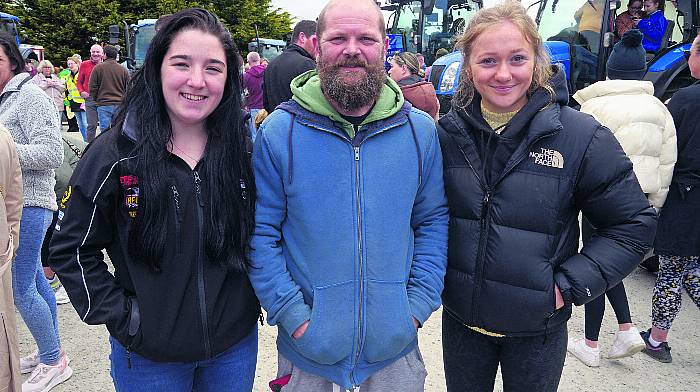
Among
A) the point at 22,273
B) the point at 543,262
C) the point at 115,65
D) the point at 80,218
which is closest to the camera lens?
the point at 80,218

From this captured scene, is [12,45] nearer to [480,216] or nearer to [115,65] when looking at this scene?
[480,216]

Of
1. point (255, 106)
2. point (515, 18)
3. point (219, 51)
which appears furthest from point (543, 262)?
point (255, 106)

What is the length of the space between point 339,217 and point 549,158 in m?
0.78

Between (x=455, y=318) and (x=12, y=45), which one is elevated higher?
(x=12, y=45)

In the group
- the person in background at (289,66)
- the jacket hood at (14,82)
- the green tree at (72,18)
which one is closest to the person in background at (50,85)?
the person in background at (289,66)

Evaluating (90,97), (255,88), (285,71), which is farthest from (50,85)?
(285,71)

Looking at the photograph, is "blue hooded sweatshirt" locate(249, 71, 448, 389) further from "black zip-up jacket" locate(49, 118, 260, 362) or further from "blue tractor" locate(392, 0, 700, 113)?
"blue tractor" locate(392, 0, 700, 113)

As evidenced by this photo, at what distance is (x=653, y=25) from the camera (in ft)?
21.2

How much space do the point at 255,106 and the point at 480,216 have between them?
7749 mm

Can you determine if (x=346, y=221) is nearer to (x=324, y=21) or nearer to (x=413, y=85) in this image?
(x=324, y=21)

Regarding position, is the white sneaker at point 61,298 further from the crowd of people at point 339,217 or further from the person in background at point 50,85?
the person in background at point 50,85

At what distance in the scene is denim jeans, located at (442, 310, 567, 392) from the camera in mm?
1893

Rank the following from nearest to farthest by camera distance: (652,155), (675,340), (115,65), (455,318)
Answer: (455,318), (652,155), (675,340), (115,65)

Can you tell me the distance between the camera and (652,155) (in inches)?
127
